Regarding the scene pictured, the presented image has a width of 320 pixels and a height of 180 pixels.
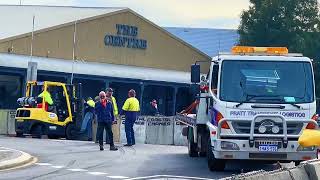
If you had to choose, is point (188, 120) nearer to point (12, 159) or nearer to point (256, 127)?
point (256, 127)

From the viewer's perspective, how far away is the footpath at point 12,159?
50.8ft

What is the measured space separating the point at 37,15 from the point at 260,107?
135 ft

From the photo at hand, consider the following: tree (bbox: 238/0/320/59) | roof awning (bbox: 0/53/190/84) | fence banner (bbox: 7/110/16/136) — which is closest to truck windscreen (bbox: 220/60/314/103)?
fence banner (bbox: 7/110/16/136)

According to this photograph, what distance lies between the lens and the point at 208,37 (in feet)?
279

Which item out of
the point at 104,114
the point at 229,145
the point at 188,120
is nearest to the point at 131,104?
the point at 104,114

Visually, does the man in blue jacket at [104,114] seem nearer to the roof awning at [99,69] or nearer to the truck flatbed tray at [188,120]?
the truck flatbed tray at [188,120]

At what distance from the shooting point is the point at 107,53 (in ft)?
168

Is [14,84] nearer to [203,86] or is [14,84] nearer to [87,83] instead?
[87,83]

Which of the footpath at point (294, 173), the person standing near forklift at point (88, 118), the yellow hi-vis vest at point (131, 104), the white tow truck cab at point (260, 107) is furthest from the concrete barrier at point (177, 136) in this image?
the footpath at point (294, 173)

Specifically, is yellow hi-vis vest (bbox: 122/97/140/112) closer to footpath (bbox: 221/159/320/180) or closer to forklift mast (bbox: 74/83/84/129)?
forklift mast (bbox: 74/83/84/129)

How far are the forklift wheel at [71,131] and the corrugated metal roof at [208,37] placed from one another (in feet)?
168

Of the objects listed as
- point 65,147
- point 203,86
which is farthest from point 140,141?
point 203,86

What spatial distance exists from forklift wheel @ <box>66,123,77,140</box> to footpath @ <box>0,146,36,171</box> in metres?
10.7

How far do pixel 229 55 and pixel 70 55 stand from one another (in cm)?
3328
